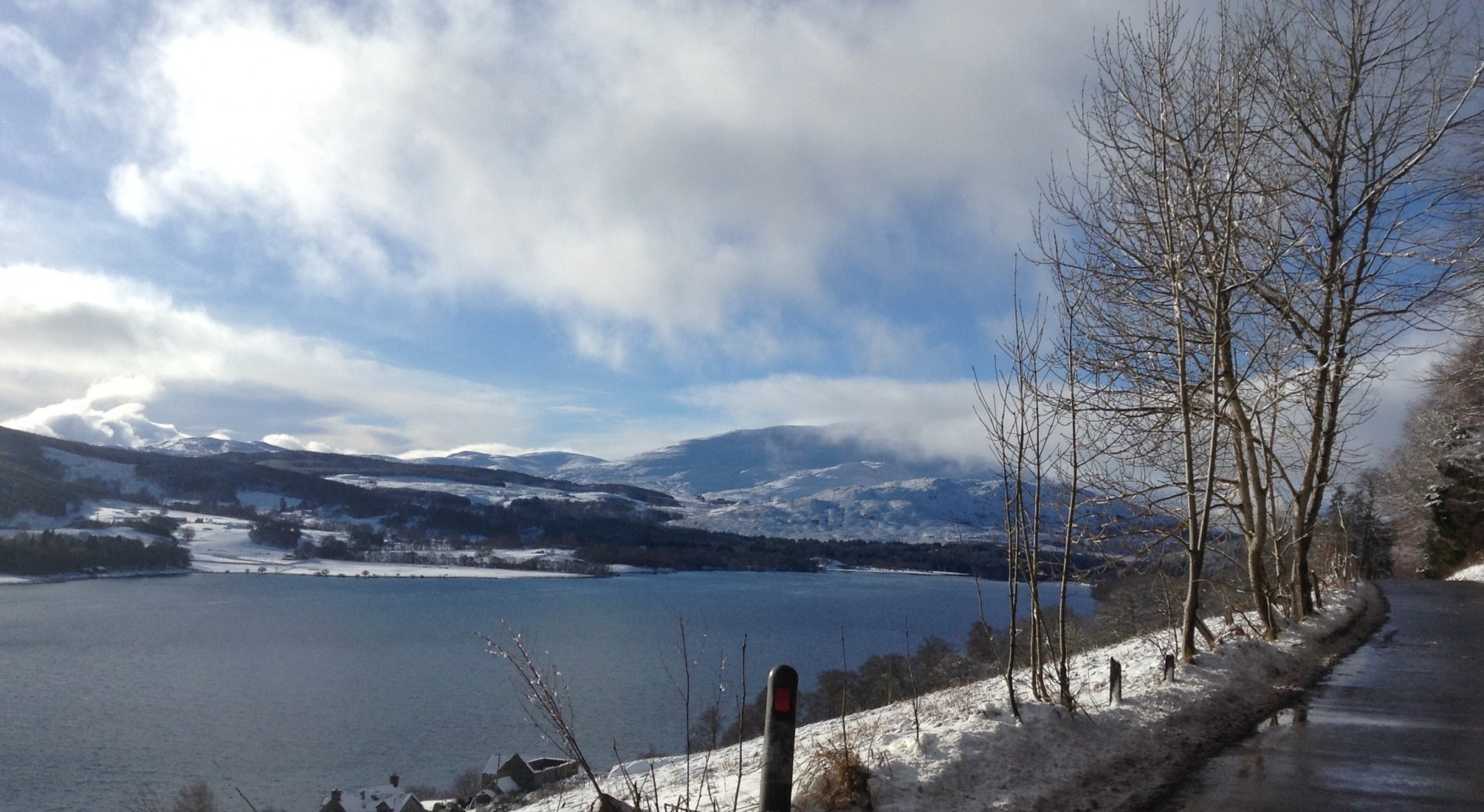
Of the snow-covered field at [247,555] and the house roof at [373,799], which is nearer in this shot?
the house roof at [373,799]

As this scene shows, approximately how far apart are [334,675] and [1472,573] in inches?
1990

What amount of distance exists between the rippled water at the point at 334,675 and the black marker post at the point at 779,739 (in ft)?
13.0

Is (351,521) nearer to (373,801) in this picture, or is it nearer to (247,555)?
(247,555)

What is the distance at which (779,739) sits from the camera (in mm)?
4414

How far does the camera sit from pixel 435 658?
51.3 metres

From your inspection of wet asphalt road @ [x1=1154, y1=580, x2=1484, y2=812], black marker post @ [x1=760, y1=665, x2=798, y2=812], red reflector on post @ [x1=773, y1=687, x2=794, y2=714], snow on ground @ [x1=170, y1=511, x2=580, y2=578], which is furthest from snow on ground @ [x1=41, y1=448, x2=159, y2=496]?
wet asphalt road @ [x1=1154, y1=580, x2=1484, y2=812]

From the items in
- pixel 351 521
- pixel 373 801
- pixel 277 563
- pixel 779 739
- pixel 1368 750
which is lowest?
pixel 373 801

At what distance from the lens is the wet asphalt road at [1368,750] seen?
5.39 metres

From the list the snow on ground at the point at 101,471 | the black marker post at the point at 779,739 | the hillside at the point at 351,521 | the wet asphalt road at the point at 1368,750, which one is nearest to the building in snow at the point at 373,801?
the wet asphalt road at the point at 1368,750

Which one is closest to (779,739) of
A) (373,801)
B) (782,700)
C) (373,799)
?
(782,700)

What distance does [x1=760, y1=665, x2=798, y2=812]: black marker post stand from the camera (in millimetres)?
4363

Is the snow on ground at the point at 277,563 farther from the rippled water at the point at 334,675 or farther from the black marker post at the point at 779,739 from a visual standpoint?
the black marker post at the point at 779,739

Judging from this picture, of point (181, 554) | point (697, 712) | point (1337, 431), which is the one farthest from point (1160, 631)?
point (181, 554)

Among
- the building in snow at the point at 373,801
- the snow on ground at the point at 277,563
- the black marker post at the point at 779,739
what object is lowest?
the building in snow at the point at 373,801
